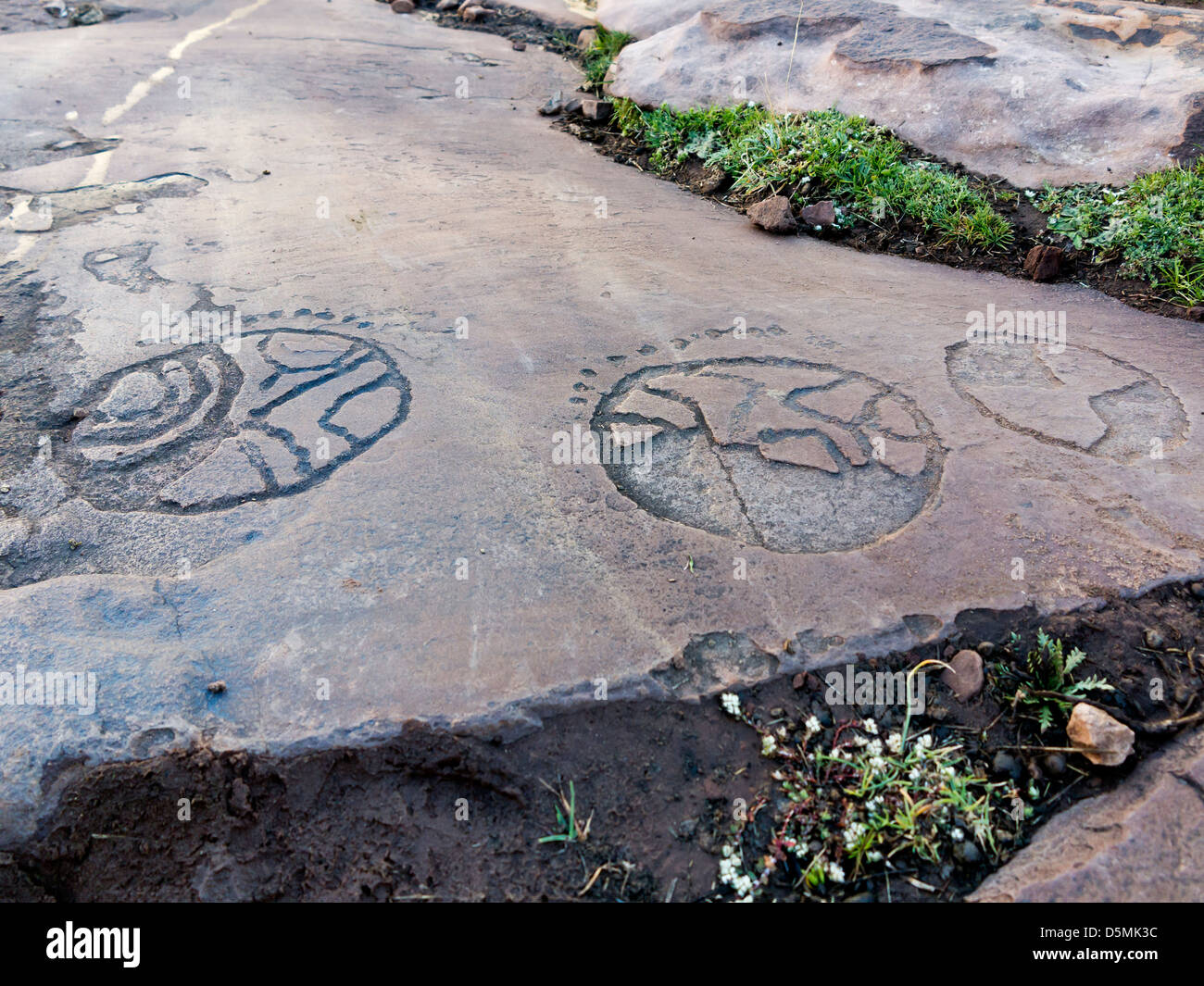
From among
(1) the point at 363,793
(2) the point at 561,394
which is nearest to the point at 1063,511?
(2) the point at 561,394

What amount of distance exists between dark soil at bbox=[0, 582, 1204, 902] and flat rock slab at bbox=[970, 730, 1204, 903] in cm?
4

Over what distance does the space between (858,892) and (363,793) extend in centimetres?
105

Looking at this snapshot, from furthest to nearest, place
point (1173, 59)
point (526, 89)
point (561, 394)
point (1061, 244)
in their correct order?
point (526, 89)
point (1173, 59)
point (1061, 244)
point (561, 394)

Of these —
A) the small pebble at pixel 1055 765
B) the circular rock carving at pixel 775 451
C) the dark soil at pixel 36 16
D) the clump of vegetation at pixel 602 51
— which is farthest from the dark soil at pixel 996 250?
the dark soil at pixel 36 16

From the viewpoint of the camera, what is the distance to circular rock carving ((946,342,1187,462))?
262 centimetres

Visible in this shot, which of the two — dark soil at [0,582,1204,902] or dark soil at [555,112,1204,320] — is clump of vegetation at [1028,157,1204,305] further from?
dark soil at [0,582,1204,902]

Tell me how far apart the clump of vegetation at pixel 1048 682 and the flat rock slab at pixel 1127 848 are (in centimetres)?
19

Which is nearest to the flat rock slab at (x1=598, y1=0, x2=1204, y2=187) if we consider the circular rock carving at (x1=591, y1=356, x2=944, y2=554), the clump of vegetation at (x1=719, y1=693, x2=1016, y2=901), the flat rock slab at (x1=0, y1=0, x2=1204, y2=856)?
the flat rock slab at (x1=0, y1=0, x2=1204, y2=856)

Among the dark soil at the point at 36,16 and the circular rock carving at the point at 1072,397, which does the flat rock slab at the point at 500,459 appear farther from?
the dark soil at the point at 36,16

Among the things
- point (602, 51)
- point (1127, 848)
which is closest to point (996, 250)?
point (1127, 848)

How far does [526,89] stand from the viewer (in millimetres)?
6012

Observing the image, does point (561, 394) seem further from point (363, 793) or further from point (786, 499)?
point (363, 793)

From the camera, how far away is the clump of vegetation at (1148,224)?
3582 millimetres

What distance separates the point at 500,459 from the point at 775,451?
848 mm
